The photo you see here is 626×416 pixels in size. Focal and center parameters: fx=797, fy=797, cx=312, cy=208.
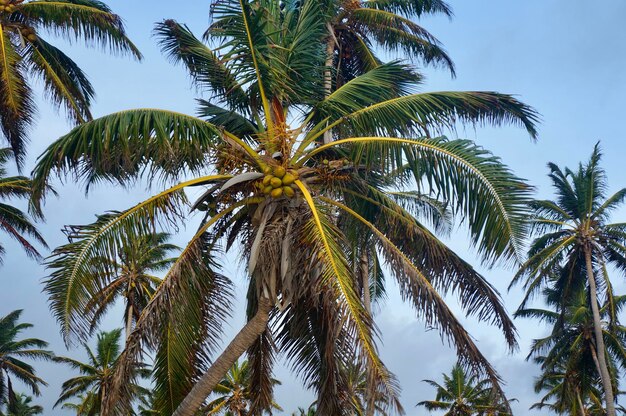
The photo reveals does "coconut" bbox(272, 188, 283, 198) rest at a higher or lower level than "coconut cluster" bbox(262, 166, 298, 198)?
lower

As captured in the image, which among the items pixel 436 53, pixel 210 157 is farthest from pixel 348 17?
pixel 210 157

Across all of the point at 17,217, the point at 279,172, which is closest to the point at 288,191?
the point at 279,172

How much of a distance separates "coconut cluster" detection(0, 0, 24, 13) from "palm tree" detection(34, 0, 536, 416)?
5.35 meters

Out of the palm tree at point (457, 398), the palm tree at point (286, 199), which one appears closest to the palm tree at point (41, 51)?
the palm tree at point (286, 199)

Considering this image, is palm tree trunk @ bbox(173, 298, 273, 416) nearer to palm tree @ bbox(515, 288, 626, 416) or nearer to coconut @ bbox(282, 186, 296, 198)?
coconut @ bbox(282, 186, 296, 198)

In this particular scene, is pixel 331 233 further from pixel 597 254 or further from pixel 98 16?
pixel 597 254

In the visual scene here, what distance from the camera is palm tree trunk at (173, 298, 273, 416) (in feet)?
40.9

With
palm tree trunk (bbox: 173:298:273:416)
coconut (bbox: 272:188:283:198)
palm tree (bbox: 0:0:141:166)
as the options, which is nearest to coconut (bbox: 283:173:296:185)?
coconut (bbox: 272:188:283:198)

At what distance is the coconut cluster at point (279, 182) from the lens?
1206 cm

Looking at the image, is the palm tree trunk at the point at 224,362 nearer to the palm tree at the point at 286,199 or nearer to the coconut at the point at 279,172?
the palm tree at the point at 286,199

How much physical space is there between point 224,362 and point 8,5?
33.3 ft

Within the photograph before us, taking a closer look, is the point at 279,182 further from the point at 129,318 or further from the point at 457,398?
the point at 457,398

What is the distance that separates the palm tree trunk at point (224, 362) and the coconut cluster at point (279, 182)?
69.5 inches

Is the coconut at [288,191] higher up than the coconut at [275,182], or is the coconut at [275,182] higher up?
the coconut at [288,191]
